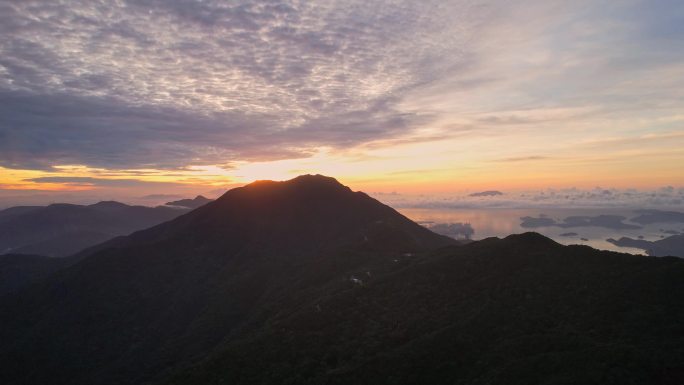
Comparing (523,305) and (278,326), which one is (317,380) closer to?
(278,326)

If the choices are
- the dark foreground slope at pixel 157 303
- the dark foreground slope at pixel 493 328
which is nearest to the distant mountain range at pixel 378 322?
the dark foreground slope at pixel 493 328

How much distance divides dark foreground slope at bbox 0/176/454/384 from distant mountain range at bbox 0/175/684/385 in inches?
30.1

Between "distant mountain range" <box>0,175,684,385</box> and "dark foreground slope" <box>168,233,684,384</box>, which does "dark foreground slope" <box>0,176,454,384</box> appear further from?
"dark foreground slope" <box>168,233,684,384</box>

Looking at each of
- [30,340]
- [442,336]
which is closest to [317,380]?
[442,336]

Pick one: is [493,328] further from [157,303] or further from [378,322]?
[157,303]

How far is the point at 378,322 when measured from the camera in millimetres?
78938

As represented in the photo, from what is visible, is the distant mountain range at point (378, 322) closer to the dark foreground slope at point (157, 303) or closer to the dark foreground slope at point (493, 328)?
the dark foreground slope at point (493, 328)

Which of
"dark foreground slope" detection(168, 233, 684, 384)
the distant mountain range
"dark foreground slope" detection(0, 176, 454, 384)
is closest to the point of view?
"dark foreground slope" detection(168, 233, 684, 384)

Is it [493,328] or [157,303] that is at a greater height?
[493,328]

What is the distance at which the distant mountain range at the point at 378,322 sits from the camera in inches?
2131

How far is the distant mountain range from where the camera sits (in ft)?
178

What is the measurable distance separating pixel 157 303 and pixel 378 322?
12140 centimetres

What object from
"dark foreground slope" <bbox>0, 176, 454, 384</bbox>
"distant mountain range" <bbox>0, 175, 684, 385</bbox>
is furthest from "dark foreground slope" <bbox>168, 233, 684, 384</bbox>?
"dark foreground slope" <bbox>0, 176, 454, 384</bbox>

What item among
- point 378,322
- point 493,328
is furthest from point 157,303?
point 493,328
